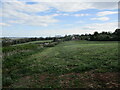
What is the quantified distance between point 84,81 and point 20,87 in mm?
1949

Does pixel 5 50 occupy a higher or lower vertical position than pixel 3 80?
higher

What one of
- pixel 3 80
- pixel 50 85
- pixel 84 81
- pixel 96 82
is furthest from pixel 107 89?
pixel 3 80

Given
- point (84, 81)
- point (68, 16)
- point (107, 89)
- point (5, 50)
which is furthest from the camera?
point (68, 16)

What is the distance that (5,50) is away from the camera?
800 cm

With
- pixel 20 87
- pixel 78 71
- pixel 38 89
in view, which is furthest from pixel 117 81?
pixel 20 87

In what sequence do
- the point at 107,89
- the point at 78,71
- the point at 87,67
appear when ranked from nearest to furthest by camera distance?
the point at 107,89
the point at 78,71
the point at 87,67

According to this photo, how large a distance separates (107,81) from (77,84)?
2.94 feet

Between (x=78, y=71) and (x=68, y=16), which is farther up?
(x=68, y=16)

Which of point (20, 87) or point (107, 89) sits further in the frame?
point (20, 87)

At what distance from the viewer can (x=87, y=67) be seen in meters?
4.53

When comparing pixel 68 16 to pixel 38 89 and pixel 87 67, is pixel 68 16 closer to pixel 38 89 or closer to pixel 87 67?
pixel 87 67

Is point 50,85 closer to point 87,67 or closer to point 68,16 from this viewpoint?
point 87,67

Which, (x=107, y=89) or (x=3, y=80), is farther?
(x=3, y=80)

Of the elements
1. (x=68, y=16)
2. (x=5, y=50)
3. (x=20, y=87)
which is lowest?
(x=20, y=87)
